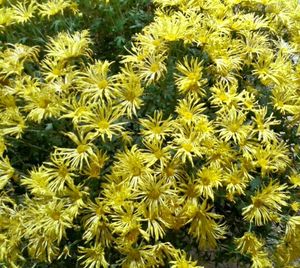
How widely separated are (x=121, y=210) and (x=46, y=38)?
1.02 m

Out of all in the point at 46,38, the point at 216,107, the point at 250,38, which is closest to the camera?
the point at 216,107

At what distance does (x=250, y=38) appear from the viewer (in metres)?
2.87

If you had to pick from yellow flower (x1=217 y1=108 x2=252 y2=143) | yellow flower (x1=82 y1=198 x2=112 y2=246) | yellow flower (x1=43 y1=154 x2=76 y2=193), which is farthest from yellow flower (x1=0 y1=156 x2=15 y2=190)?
yellow flower (x1=217 y1=108 x2=252 y2=143)

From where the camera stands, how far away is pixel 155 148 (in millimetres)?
2479

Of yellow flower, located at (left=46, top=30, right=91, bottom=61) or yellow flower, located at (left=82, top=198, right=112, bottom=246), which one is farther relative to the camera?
yellow flower, located at (left=46, top=30, right=91, bottom=61)

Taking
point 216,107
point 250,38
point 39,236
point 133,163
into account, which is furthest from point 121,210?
point 250,38

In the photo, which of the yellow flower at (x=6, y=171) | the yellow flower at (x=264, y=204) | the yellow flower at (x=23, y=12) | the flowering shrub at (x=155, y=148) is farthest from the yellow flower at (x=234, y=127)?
the yellow flower at (x=23, y=12)

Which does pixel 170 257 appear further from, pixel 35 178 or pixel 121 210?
pixel 35 178

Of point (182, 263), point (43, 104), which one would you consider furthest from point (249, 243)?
point (43, 104)

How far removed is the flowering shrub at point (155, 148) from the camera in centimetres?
247

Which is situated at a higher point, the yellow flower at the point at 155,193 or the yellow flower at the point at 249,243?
the yellow flower at the point at 155,193

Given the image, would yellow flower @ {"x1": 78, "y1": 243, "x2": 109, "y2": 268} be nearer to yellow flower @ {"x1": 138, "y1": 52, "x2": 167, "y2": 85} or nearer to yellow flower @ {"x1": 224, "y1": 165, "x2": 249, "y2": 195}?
yellow flower @ {"x1": 224, "y1": 165, "x2": 249, "y2": 195}

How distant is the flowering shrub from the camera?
2471 millimetres

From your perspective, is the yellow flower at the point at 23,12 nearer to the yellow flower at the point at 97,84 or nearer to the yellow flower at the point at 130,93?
the yellow flower at the point at 97,84
